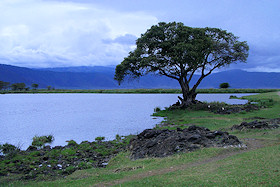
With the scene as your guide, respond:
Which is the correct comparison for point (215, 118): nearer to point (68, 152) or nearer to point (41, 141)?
point (68, 152)

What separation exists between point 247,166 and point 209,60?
3602 centimetres

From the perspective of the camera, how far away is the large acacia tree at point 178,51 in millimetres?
41594

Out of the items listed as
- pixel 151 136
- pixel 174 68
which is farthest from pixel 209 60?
pixel 151 136

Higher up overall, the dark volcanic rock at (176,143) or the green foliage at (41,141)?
the dark volcanic rock at (176,143)

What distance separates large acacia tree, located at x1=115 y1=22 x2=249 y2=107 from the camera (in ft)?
136

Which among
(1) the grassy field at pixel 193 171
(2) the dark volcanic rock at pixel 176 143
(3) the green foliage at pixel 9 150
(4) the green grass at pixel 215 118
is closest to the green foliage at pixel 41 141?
(3) the green foliage at pixel 9 150

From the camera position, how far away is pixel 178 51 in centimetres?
4025

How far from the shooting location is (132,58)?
4244 cm

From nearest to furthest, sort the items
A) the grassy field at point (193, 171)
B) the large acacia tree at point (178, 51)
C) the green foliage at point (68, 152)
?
the grassy field at point (193, 171)
the green foliage at point (68, 152)
the large acacia tree at point (178, 51)

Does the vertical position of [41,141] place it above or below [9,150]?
A: below

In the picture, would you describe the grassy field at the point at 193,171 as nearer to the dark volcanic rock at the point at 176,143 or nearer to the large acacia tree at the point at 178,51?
the dark volcanic rock at the point at 176,143

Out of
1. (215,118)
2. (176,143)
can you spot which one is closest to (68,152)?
(176,143)

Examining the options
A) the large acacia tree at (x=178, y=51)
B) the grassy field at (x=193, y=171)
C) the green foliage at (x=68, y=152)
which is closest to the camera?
the grassy field at (x=193, y=171)

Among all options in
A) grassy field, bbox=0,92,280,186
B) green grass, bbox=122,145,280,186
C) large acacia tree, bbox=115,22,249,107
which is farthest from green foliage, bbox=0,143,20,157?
large acacia tree, bbox=115,22,249,107
